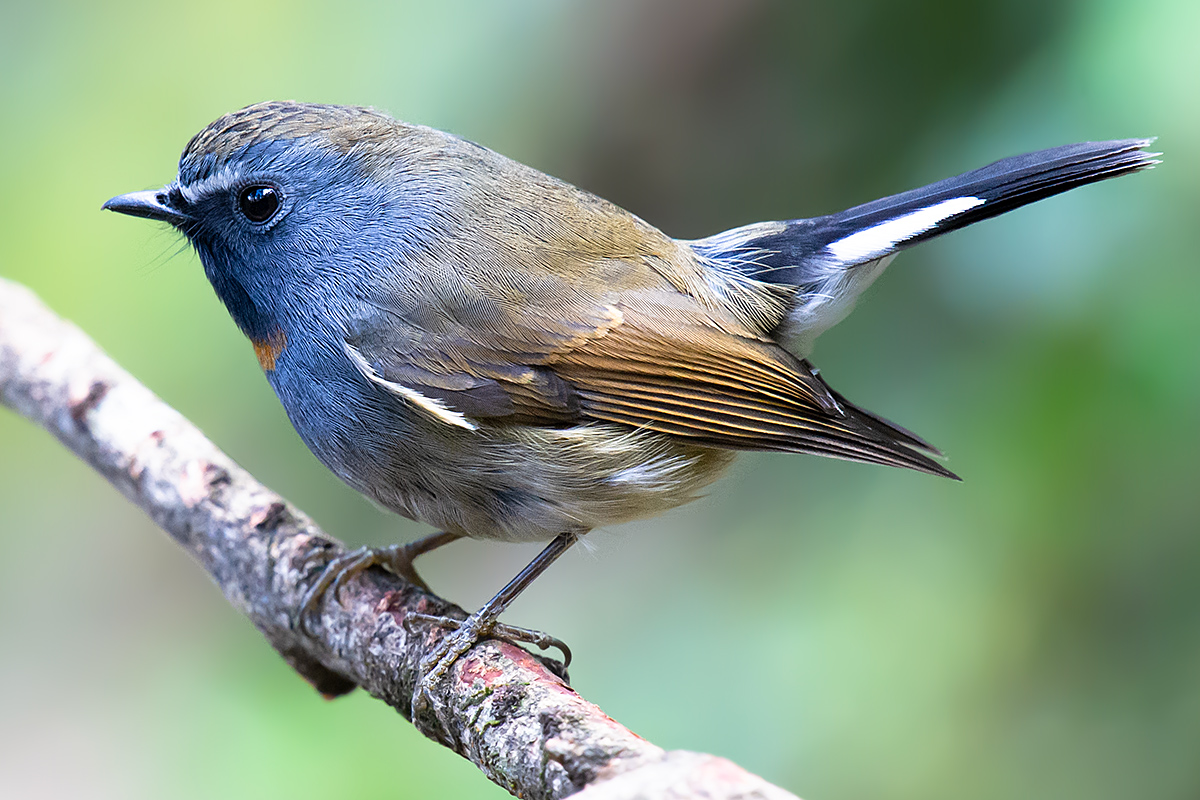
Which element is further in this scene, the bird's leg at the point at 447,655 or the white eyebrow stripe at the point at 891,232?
the white eyebrow stripe at the point at 891,232

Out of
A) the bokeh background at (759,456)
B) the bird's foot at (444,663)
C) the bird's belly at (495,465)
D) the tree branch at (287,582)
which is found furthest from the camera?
the bokeh background at (759,456)

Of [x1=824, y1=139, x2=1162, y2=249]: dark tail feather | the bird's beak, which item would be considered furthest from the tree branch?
[x1=824, y1=139, x2=1162, y2=249]: dark tail feather

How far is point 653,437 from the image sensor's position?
8.08 ft

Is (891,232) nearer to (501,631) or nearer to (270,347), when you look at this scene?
(501,631)

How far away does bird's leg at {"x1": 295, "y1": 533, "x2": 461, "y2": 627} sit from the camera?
8.86 ft

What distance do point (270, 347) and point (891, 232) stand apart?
163cm

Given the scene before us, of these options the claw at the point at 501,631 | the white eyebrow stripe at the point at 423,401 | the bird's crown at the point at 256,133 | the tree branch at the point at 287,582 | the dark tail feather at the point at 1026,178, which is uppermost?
the dark tail feather at the point at 1026,178

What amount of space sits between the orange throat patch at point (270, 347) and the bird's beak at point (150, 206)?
369mm

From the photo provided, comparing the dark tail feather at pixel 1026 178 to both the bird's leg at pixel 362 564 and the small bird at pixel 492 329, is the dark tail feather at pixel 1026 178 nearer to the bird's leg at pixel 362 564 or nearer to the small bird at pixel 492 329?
the small bird at pixel 492 329

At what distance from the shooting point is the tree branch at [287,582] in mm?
1909

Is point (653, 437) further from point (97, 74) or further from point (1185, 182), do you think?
point (97, 74)

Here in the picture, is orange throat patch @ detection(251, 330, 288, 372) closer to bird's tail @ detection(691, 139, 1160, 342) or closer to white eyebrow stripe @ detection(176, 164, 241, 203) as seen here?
white eyebrow stripe @ detection(176, 164, 241, 203)

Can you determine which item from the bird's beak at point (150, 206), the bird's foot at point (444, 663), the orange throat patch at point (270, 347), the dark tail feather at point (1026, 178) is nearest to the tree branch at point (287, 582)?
the bird's foot at point (444, 663)

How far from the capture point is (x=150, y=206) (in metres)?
2.63
